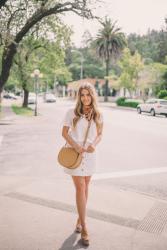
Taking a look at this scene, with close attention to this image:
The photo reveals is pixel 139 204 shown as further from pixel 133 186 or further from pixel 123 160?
pixel 123 160

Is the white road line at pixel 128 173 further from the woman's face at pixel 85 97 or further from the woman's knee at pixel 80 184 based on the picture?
the woman's face at pixel 85 97

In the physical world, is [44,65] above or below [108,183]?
above

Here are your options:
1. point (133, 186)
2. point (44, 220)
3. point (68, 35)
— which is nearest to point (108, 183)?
point (133, 186)

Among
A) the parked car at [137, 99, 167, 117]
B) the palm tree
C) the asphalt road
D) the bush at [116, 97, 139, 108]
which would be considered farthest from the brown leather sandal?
the palm tree

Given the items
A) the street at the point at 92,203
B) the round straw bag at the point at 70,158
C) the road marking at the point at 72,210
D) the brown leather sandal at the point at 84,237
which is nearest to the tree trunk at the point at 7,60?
the street at the point at 92,203

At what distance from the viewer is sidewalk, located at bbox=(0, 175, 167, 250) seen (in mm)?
5141

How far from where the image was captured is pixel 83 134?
17.3 ft

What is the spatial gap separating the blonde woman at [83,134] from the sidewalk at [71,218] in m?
0.38

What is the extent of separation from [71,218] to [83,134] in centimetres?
145

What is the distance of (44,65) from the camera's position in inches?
1753

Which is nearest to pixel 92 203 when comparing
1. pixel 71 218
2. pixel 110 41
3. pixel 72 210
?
pixel 72 210

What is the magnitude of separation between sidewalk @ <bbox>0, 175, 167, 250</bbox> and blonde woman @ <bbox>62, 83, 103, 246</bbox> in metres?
0.38

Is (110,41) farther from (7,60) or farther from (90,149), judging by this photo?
(90,149)

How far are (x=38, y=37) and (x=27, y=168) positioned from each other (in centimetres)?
3004
